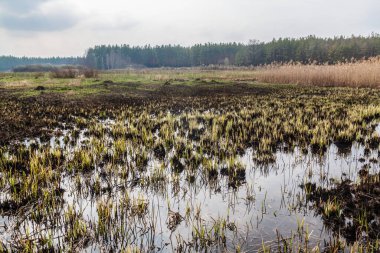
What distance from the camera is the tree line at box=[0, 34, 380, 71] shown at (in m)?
79.4

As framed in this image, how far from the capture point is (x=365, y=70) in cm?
2194

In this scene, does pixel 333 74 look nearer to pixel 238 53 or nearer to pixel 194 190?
pixel 194 190

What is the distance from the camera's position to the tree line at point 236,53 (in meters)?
79.4

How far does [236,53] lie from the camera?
414 ft

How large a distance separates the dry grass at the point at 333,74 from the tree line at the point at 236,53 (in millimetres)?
56847

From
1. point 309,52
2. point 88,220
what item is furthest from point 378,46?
point 88,220

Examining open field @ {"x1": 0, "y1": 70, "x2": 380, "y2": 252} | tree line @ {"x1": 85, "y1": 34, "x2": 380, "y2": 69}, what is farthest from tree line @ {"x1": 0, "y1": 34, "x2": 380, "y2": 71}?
open field @ {"x1": 0, "y1": 70, "x2": 380, "y2": 252}

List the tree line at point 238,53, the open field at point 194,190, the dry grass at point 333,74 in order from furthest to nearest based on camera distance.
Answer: the tree line at point 238,53, the dry grass at point 333,74, the open field at point 194,190

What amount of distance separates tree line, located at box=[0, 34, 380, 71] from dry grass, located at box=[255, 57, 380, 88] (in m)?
56.8

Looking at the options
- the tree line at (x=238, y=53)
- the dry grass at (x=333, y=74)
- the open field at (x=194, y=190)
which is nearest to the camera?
the open field at (x=194, y=190)

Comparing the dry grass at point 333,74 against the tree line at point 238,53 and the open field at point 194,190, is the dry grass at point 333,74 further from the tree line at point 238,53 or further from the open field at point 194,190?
the tree line at point 238,53

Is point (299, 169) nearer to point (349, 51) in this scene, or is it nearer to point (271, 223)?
point (271, 223)

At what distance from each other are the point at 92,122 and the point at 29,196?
19.8ft

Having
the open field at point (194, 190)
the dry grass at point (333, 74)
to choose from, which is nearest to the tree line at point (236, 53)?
the dry grass at point (333, 74)
